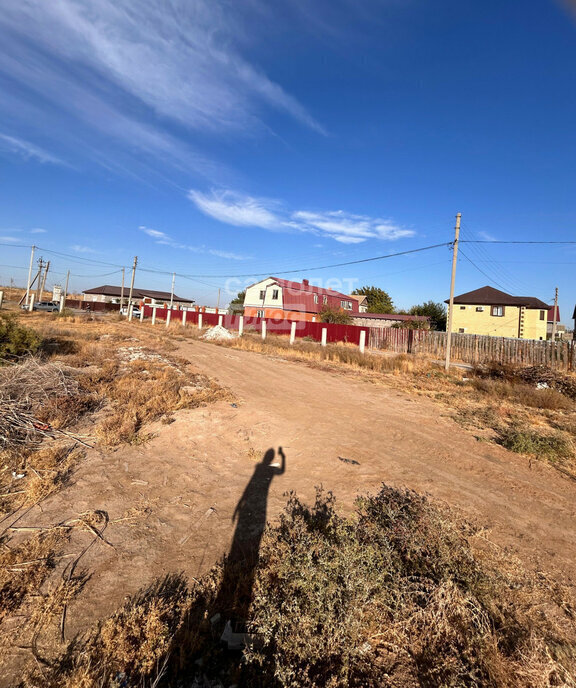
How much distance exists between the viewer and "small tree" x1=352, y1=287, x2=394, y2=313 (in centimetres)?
5954

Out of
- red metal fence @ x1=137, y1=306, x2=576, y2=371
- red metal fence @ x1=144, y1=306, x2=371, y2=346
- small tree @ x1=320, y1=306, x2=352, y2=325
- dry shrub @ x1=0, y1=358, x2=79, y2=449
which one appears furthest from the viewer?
small tree @ x1=320, y1=306, x2=352, y2=325

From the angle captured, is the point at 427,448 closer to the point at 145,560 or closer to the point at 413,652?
the point at 413,652

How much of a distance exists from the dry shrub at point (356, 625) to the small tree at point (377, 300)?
58.7 meters

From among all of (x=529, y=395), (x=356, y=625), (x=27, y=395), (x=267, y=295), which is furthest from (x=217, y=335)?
(x=267, y=295)

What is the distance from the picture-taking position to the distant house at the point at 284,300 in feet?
142

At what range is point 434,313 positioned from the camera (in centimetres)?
4778

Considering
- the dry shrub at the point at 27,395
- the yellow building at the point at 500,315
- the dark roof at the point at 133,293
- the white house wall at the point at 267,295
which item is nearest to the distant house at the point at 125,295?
the dark roof at the point at 133,293

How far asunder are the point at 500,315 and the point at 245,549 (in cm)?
4132

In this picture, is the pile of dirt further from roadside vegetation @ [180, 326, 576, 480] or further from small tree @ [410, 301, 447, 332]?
small tree @ [410, 301, 447, 332]

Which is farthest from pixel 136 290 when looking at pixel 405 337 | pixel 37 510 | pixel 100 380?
pixel 37 510

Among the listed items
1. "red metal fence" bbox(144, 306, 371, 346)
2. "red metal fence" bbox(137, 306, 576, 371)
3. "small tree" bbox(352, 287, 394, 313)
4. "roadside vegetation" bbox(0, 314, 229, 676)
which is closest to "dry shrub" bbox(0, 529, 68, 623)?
"roadside vegetation" bbox(0, 314, 229, 676)

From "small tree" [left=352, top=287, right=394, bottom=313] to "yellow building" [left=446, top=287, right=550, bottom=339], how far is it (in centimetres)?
2127

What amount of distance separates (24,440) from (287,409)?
14.9 feet

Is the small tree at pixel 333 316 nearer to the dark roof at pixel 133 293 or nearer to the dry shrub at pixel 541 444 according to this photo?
the dry shrub at pixel 541 444
